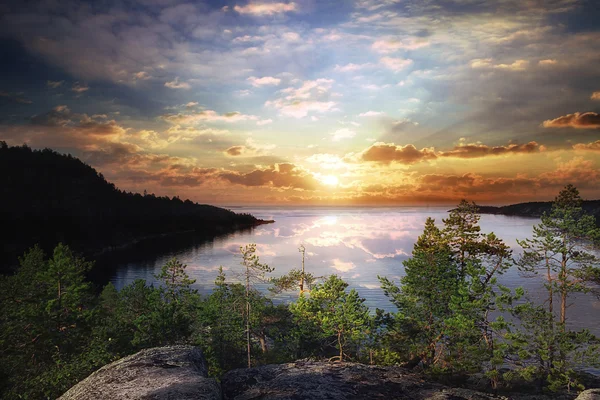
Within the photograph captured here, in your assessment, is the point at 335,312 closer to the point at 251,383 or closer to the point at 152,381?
the point at 251,383

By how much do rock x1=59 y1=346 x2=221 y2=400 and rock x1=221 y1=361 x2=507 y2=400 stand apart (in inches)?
135

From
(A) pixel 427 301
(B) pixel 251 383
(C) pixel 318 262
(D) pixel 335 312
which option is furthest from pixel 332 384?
(C) pixel 318 262

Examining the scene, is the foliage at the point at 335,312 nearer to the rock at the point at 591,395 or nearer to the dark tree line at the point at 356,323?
the dark tree line at the point at 356,323

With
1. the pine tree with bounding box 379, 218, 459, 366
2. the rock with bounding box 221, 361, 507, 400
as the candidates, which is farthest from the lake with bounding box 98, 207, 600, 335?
the rock with bounding box 221, 361, 507, 400

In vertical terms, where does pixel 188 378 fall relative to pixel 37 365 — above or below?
above

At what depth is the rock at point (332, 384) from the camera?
685 inches

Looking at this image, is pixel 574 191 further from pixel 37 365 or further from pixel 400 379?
pixel 37 365

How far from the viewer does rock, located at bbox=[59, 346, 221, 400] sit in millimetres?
12336

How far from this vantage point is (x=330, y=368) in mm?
20250

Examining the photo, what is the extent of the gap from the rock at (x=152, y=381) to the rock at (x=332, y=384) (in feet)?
11.3

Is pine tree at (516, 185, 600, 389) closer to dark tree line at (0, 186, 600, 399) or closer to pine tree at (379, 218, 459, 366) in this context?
dark tree line at (0, 186, 600, 399)

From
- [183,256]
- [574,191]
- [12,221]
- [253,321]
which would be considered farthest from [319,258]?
[12,221]

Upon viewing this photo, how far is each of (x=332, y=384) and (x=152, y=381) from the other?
365 inches

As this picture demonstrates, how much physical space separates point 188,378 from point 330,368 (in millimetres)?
9594
